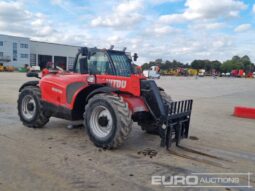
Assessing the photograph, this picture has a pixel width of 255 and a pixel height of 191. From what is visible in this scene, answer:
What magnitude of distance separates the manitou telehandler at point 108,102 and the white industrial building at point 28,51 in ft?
237

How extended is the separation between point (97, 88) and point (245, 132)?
16.0 feet

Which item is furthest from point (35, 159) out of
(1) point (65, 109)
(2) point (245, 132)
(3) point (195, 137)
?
(2) point (245, 132)

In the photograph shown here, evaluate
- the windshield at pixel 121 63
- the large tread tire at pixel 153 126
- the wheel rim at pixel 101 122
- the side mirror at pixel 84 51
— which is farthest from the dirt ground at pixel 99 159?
the side mirror at pixel 84 51

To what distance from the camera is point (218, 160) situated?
5.99 meters

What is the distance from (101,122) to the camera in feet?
21.3

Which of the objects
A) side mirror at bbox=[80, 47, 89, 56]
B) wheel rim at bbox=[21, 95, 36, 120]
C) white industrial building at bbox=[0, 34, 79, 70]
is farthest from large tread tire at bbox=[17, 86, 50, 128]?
white industrial building at bbox=[0, 34, 79, 70]

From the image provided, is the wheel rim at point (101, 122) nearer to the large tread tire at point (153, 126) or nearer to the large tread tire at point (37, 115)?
the large tread tire at point (153, 126)

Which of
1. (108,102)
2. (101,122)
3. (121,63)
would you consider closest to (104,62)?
(121,63)

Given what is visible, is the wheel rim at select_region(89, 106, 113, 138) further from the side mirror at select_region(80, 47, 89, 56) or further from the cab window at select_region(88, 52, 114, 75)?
the side mirror at select_region(80, 47, 89, 56)

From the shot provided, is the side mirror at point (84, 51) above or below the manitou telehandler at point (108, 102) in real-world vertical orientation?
above

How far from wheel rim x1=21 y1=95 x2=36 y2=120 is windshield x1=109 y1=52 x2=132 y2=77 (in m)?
2.68

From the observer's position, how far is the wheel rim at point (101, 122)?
6430mm

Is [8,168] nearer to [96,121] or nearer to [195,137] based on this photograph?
[96,121]

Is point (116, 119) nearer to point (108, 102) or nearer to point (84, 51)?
point (108, 102)
